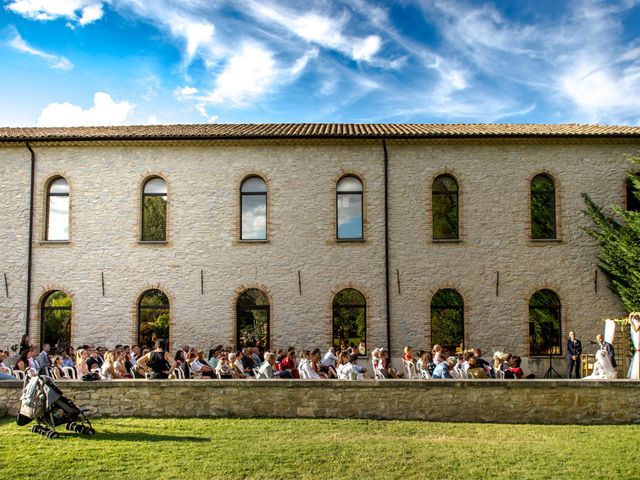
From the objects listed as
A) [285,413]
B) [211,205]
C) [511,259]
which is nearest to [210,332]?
[211,205]

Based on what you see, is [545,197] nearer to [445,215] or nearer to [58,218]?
[445,215]

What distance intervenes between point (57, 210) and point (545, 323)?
49.9ft

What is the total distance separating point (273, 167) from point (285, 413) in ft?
30.4

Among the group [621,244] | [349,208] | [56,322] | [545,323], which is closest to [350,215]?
[349,208]

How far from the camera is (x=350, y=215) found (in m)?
20.0

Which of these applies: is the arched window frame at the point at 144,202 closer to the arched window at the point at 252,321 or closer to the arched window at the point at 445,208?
the arched window at the point at 252,321

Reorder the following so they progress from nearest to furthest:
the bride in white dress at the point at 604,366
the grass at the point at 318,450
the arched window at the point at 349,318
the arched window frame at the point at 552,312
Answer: the grass at the point at 318,450
the bride in white dress at the point at 604,366
the arched window frame at the point at 552,312
the arched window at the point at 349,318

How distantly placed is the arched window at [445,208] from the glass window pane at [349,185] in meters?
2.28

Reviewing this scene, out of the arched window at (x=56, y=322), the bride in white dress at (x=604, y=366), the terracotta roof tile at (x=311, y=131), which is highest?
the terracotta roof tile at (x=311, y=131)

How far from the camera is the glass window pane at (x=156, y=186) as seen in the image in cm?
2022

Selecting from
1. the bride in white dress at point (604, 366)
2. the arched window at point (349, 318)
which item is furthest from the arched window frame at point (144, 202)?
the bride in white dress at point (604, 366)

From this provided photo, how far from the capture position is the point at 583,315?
19359mm

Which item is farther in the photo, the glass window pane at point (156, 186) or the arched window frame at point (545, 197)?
the glass window pane at point (156, 186)

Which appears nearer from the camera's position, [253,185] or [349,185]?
[349,185]
